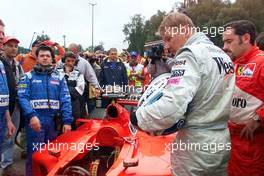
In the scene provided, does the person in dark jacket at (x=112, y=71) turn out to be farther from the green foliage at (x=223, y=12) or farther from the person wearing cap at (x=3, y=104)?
the green foliage at (x=223, y=12)

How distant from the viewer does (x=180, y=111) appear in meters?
2.30

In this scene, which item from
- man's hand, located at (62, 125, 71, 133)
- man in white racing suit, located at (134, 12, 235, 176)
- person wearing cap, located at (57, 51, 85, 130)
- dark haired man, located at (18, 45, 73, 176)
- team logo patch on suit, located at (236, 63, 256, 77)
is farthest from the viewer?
person wearing cap, located at (57, 51, 85, 130)

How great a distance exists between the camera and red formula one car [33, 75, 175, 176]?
3.21m

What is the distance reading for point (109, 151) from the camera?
14.8 ft

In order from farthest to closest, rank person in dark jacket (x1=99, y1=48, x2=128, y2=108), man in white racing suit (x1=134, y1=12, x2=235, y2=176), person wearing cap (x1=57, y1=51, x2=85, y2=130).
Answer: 1. person in dark jacket (x1=99, y1=48, x2=128, y2=108)
2. person wearing cap (x1=57, y1=51, x2=85, y2=130)
3. man in white racing suit (x1=134, y1=12, x2=235, y2=176)

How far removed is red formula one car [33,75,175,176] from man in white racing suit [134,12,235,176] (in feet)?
2.22

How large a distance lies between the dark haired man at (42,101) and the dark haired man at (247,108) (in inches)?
86.2

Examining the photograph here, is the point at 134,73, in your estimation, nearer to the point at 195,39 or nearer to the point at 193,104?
the point at 195,39

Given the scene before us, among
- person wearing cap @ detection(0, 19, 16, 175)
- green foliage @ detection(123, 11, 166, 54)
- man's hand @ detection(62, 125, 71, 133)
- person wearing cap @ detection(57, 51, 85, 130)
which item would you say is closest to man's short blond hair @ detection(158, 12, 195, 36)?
person wearing cap @ detection(0, 19, 16, 175)

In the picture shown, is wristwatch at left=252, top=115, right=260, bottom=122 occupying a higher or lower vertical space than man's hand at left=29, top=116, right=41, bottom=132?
higher

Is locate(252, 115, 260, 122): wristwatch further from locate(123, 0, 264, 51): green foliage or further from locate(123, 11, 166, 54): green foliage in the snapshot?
locate(123, 11, 166, 54): green foliage

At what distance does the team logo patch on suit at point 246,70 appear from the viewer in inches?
129

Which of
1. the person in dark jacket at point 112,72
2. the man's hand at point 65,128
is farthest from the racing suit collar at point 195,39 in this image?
the person in dark jacket at point 112,72

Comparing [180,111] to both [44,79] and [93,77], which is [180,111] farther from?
[93,77]
